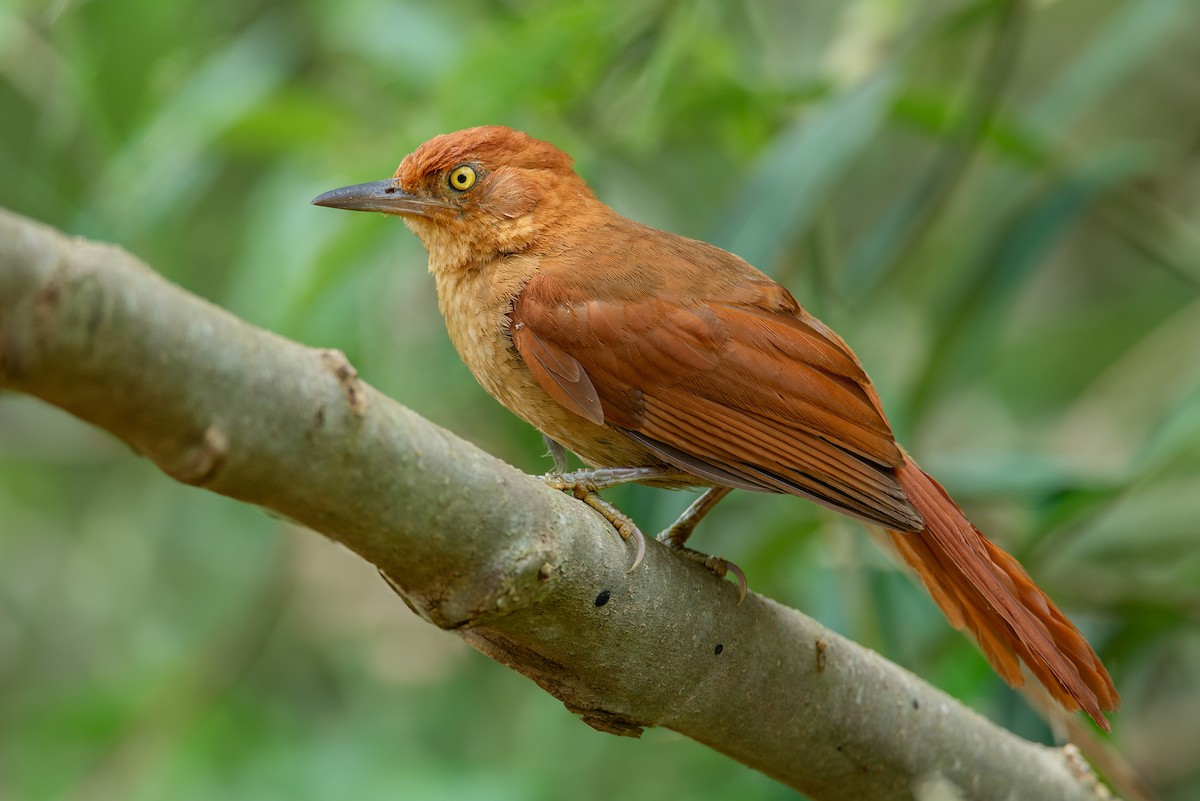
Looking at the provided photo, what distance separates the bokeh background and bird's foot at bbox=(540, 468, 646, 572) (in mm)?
553

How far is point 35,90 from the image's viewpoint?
497 cm

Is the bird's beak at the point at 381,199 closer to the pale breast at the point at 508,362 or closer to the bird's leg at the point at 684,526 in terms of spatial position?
the pale breast at the point at 508,362

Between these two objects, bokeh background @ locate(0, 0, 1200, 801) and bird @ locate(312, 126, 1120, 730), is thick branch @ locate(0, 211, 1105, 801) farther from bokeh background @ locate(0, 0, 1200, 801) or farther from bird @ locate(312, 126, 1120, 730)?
bokeh background @ locate(0, 0, 1200, 801)

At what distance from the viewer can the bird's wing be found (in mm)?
2486

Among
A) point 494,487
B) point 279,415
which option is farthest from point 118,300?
point 494,487

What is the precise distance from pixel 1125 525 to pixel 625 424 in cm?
240

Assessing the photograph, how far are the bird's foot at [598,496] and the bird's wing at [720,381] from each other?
11 cm

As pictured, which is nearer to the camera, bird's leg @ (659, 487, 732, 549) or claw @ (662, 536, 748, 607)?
claw @ (662, 536, 748, 607)

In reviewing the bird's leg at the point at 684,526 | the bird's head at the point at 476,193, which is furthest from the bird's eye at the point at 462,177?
the bird's leg at the point at 684,526

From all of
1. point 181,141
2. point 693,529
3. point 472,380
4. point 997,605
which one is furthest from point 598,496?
point 181,141

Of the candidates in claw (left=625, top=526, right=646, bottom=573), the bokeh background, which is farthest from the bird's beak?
claw (left=625, top=526, right=646, bottom=573)

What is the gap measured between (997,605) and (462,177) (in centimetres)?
157

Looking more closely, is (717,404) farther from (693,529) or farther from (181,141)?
(181,141)

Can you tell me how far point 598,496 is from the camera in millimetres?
2336
